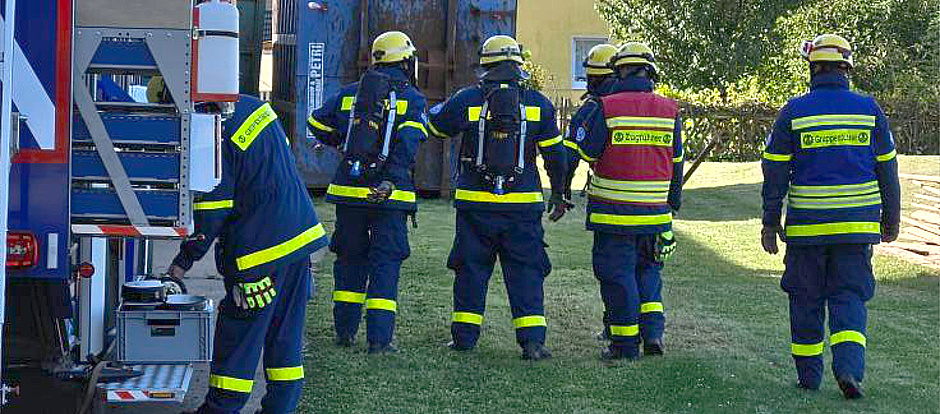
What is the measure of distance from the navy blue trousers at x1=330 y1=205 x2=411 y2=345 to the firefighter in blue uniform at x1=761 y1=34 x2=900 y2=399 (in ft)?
7.50

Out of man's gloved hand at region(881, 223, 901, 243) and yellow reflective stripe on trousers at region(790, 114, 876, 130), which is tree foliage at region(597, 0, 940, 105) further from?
yellow reflective stripe on trousers at region(790, 114, 876, 130)

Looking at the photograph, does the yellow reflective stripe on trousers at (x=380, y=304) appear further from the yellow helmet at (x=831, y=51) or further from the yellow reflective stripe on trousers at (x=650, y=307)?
the yellow helmet at (x=831, y=51)

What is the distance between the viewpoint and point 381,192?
26.1 feet

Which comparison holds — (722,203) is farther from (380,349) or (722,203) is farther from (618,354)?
(380,349)

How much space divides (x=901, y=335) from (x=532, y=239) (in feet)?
9.38

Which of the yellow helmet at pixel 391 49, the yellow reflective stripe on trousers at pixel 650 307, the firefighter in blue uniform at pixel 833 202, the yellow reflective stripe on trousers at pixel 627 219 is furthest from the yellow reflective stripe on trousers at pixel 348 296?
the firefighter in blue uniform at pixel 833 202

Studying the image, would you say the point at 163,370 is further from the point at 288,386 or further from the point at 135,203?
the point at 135,203

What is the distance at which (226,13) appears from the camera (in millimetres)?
5176

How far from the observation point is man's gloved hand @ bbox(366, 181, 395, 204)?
314 inches

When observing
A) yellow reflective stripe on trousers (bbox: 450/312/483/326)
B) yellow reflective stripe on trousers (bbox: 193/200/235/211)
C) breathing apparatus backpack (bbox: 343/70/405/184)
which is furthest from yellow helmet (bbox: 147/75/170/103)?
yellow reflective stripe on trousers (bbox: 450/312/483/326)

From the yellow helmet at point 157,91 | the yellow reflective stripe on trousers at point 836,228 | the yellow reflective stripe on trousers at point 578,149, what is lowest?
the yellow reflective stripe on trousers at point 836,228

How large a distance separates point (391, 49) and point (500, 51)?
664 mm

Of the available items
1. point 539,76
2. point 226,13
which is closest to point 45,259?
point 226,13

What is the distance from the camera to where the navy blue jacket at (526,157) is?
8.12 meters
